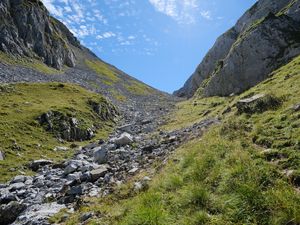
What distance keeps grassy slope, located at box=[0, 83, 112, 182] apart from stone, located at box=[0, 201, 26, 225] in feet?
22.8

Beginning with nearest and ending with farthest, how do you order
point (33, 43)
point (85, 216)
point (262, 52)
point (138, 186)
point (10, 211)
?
point (85, 216) → point (138, 186) → point (10, 211) → point (262, 52) → point (33, 43)

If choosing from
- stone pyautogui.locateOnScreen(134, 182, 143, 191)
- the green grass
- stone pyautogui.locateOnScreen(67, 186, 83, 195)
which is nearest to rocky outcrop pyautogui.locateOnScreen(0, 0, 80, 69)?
the green grass

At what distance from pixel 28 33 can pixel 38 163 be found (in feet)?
320

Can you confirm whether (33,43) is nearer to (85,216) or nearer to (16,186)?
(16,186)

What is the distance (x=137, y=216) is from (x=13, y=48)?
99348 mm

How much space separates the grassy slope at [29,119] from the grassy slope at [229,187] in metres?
14.8

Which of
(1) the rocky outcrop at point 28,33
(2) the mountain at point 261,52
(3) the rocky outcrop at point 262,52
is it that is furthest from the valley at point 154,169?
(1) the rocky outcrop at point 28,33

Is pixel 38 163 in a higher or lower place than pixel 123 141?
higher

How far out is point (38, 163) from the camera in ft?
90.6

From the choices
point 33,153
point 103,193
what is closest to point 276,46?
point 33,153

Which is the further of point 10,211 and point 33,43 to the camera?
point 33,43

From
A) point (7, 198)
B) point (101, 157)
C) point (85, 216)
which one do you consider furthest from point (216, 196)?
point (101, 157)

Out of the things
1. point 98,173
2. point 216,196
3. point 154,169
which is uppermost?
point 98,173

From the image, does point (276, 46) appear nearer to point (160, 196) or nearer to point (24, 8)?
point (160, 196)
